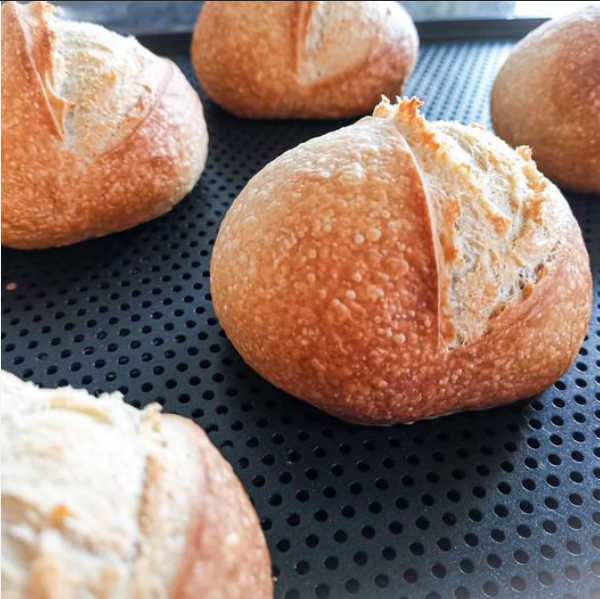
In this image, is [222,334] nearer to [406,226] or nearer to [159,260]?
[159,260]

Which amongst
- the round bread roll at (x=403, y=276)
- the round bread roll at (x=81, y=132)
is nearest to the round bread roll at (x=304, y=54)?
Answer: the round bread roll at (x=81, y=132)

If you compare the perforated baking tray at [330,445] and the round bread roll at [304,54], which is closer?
the perforated baking tray at [330,445]

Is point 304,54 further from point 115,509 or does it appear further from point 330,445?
point 115,509

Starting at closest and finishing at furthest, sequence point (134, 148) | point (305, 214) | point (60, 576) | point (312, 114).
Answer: point (60, 576) < point (305, 214) < point (134, 148) < point (312, 114)

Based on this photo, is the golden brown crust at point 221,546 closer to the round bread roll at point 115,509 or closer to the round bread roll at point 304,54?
the round bread roll at point 115,509

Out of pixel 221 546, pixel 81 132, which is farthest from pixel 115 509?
pixel 81 132

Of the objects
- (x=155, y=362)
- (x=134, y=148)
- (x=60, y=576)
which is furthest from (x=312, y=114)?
(x=60, y=576)

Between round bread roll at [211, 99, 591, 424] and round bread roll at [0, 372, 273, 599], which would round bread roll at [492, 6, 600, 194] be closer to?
round bread roll at [211, 99, 591, 424]
